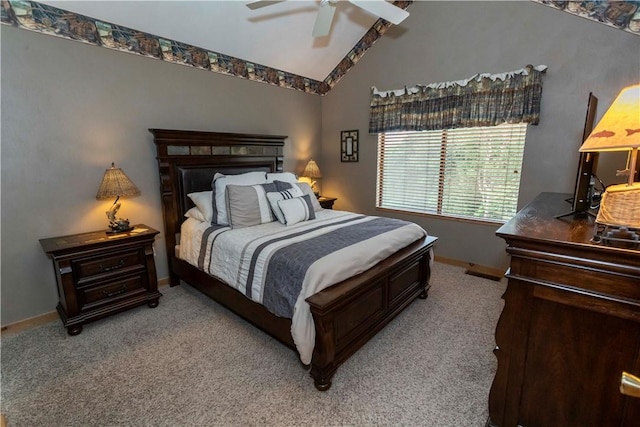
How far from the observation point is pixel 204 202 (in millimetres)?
2990

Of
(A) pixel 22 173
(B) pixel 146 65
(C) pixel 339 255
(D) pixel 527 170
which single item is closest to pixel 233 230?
(C) pixel 339 255

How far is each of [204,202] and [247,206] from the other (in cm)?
50

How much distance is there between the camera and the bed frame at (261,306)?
183 centimetres

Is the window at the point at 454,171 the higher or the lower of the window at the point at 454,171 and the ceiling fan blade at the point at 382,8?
the lower

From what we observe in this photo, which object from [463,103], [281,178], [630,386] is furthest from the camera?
[281,178]

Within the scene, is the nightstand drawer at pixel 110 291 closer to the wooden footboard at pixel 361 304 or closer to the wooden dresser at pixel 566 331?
the wooden footboard at pixel 361 304

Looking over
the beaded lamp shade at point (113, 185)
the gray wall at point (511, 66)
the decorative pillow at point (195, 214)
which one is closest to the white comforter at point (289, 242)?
the decorative pillow at point (195, 214)

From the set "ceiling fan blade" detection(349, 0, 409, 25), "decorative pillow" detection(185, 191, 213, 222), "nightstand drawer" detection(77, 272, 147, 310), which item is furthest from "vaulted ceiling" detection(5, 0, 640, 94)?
"nightstand drawer" detection(77, 272, 147, 310)

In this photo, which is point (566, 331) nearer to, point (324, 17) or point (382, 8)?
point (382, 8)

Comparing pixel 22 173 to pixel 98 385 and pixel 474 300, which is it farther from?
pixel 474 300

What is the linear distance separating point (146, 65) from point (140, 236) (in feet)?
5.51

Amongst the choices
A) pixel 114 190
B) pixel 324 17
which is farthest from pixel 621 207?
pixel 114 190

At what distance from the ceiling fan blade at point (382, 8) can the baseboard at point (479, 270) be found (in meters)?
2.81

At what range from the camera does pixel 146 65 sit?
288 centimetres
